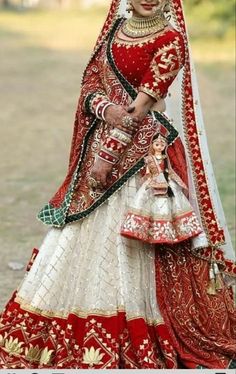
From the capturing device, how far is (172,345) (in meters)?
4.72

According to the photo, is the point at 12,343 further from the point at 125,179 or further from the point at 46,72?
the point at 46,72

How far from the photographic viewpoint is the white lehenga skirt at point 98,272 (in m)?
4.71

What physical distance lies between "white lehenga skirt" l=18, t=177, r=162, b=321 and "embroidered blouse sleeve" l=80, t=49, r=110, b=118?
0.35 meters

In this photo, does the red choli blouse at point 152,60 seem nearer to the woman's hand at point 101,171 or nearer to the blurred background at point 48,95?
the woman's hand at point 101,171

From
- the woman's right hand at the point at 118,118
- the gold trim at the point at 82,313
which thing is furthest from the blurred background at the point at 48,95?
the woman's right hand at the point at 118,118

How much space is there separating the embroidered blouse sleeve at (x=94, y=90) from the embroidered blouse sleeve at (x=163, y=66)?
0.22 metres

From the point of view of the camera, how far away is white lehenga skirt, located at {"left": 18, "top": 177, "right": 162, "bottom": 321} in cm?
471

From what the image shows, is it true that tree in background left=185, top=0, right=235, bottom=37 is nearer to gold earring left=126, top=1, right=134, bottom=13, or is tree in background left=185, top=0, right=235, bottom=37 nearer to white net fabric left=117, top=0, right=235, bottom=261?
white net fabric left=117, top=0, right=235, bottom=261

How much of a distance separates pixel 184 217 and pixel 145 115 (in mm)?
462

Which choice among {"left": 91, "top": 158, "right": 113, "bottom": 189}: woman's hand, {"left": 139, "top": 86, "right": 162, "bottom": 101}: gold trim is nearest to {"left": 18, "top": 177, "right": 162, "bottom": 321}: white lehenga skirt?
{"left": 91, "top": 158, "right": 113, "bottom": 189}: woman's hand

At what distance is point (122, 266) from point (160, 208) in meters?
0.29

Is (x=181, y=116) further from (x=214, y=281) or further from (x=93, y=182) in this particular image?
(x=214, y=281)

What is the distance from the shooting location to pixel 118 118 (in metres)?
4.63

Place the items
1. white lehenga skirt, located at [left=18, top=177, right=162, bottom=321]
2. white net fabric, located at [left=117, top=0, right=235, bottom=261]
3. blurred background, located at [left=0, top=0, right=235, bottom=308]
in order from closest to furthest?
white lehenga skirt, located at [left=18, top=177, right=162, bottom=321] → white net fabric, located at [left=117, top=0, right=235, bottom=261] → blurred background, located at [left=0, top=0, right=235, bottom=308]
